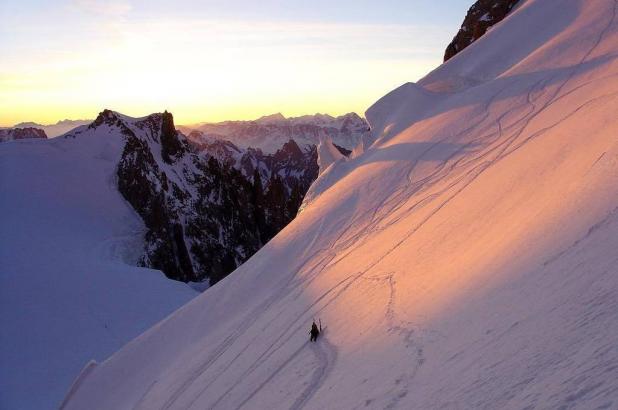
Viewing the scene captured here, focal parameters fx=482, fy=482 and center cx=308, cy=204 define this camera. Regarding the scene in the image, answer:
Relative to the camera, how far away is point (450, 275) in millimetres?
6492

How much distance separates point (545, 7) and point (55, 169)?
47.4m

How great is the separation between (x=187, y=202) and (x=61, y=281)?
37.7 metres

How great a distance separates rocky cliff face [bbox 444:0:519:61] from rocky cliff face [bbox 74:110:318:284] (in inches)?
1291

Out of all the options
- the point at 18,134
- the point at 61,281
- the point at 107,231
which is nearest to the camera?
the point at 61,281

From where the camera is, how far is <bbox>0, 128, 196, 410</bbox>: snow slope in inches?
716

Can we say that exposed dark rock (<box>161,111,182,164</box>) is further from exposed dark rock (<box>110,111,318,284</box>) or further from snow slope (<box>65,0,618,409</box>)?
snow slope (<box>65,0,618,409</box>)

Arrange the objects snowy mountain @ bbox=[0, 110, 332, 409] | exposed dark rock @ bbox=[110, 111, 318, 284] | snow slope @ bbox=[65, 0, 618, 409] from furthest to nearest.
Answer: exposed dark rock @ bbox=[110, 111, 318, 284] → snowy mountain @ bbox=[0, 110, 332, 409] → snow slope @ bbox=[65, 0, 618, 409]

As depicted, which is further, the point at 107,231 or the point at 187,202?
the point at 187,202

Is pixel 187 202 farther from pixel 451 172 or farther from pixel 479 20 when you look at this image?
pixel 451 172

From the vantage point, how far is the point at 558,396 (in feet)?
8.26

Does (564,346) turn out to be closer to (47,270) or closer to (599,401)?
(599,401)

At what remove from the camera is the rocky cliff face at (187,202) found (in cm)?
5300

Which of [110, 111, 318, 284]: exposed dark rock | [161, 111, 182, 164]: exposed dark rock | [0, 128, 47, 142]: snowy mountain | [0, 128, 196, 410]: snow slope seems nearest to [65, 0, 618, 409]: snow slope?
[0, 128, 196, 410]: snow slope

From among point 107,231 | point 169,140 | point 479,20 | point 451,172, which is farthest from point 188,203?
point 451,172
